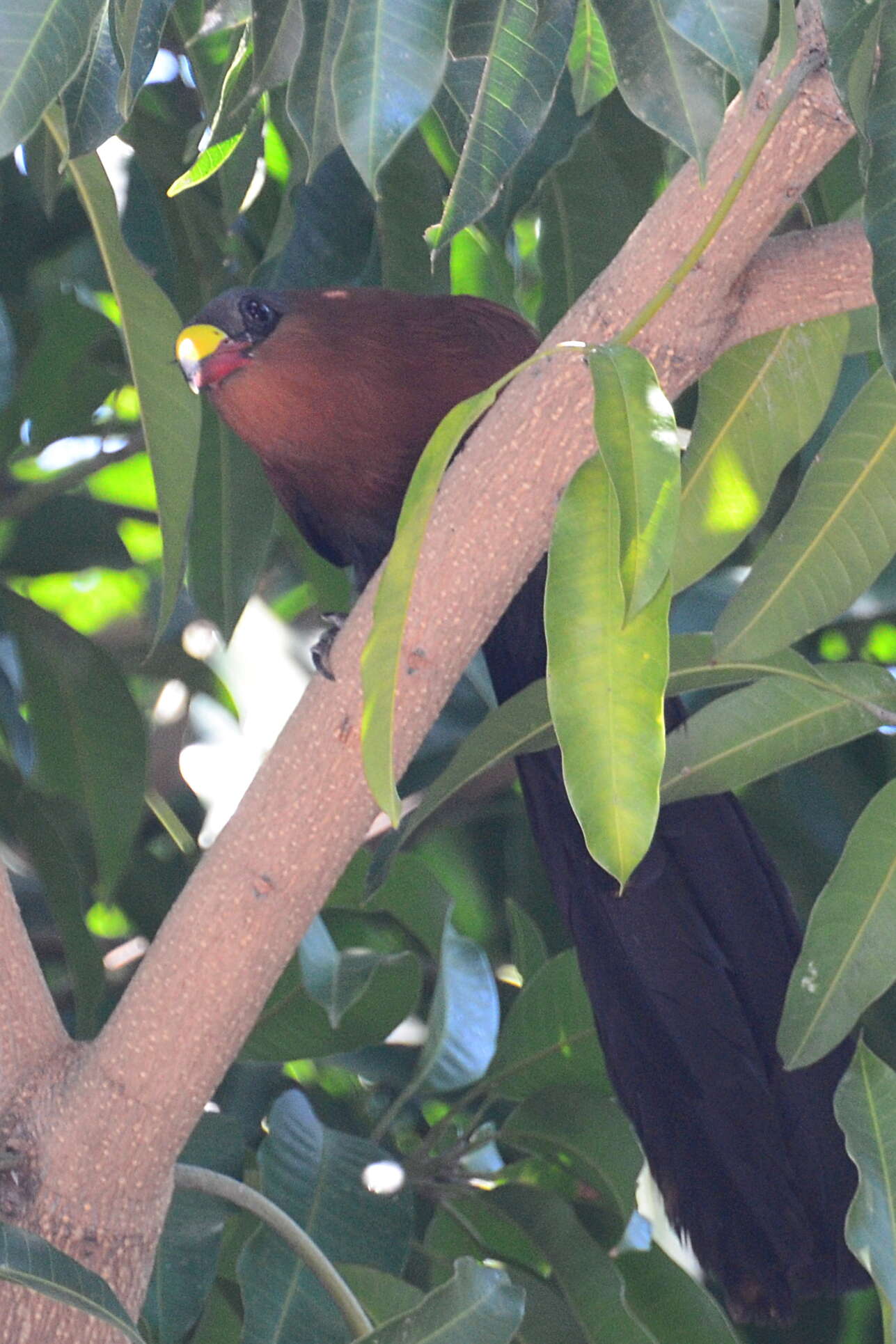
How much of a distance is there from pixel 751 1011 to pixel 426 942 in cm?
43

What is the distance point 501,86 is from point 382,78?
0.75 ft

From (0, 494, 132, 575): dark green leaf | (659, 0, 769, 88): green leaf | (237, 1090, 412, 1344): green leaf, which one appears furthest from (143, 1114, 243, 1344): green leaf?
(659, 0, 769, 88): green leaf

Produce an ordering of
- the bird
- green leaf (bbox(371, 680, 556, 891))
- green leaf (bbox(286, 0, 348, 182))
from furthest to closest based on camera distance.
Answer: the bird, green leaf (bbox(371, 680, 556, 891)), green leaf (bbox(286, 0, 348, 182))

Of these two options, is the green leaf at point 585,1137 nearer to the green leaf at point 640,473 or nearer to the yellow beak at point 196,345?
the yellow beak at point 196,345

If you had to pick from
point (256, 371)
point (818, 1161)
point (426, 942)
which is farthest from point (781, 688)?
point (256, 371)

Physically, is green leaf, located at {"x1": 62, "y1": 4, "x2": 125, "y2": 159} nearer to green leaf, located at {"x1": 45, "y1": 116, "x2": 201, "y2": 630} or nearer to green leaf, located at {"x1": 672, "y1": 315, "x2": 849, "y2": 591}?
green leaf, located at {"x1": 45, "y1": 116, "x2": 201, "y2": 630}

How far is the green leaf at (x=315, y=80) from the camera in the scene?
0.98 m

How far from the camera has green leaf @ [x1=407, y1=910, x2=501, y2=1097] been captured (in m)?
1.80

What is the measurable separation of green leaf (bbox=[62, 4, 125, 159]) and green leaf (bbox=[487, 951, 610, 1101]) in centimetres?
118

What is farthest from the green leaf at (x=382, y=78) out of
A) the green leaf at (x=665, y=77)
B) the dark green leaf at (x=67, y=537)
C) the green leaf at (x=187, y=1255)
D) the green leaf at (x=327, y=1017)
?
the dark green leaf at (x=67, y=537)

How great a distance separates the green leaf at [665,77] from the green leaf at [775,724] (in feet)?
1.68

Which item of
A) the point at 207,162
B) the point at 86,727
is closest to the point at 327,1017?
the point at 86,727

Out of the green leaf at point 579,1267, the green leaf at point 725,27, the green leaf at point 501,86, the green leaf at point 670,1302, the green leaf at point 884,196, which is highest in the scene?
the green leaf at point 725,27

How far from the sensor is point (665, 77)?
90 cm
